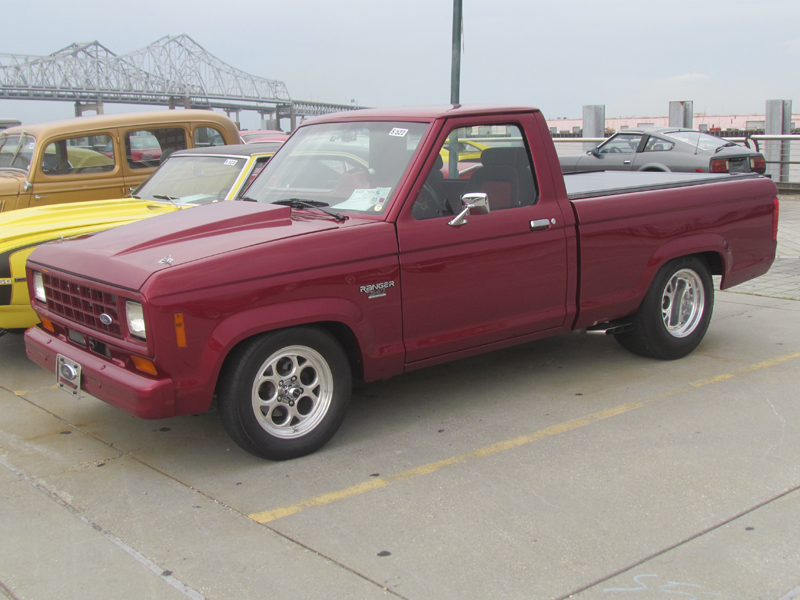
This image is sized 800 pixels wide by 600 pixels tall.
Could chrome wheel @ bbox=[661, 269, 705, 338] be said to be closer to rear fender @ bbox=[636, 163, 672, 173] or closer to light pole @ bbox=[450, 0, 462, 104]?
light pole @ bbox=[450, 0, 462, 104]

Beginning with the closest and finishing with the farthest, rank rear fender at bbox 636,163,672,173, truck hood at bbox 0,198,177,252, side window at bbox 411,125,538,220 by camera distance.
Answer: side window at bbox 411,125,538,220, truck hood at bbox 0,198,177,252, rear fender at bbox 636,163,672,173

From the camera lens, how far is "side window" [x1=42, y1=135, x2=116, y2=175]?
8.23 meters

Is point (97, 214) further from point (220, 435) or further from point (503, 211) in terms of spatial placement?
point (503, 211)

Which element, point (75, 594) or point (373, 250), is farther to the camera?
point (373, 250)

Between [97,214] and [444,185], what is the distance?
125 inches

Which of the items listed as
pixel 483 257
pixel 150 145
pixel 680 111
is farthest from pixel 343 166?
pixel 680 111

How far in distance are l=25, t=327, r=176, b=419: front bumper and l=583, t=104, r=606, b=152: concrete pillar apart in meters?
22.2

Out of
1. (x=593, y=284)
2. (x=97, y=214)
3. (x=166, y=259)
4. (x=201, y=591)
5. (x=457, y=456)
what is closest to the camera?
(x=201, y=591)

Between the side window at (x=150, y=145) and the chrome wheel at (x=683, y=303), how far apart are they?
558cm

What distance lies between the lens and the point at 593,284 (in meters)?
5.01

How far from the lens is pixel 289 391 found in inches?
157

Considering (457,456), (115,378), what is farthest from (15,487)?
(457,456)

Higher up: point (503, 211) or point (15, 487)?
point (503, 211)

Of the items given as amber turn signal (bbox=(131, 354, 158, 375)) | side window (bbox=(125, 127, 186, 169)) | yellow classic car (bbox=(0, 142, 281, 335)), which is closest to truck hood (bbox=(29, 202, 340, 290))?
amber turn signal (bbox=(131, 354, 158, 375))
